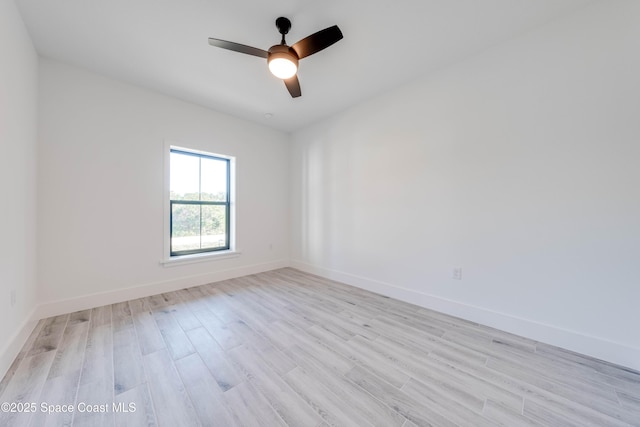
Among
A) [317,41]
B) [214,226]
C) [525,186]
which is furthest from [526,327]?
[214,226]

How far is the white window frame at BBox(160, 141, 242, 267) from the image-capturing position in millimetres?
3127

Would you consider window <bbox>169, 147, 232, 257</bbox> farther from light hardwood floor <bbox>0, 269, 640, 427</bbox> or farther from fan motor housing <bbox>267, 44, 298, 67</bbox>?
fan motor housing <bbox>267, 44, 298, 67</bbox>

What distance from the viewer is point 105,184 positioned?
2.70 meters

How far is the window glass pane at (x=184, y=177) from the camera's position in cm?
335

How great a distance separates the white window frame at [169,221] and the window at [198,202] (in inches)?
2.3

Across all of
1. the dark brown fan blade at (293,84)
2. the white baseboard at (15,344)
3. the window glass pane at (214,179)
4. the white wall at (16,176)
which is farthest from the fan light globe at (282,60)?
the white baseboard at (15,344)

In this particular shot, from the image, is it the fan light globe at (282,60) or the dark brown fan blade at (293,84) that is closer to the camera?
the fan light globe at (282,60)

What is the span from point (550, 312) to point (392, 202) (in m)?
1.77

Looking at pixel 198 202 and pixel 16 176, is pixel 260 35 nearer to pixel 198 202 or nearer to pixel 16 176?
pixel 16 176

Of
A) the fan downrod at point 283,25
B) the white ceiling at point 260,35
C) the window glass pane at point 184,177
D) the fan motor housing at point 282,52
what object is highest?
the white ceiling at point 260,35

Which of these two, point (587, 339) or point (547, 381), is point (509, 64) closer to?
point (587, 339)

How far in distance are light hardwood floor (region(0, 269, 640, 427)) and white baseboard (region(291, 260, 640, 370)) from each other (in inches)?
2.9

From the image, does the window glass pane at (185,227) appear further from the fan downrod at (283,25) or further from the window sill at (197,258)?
the fan downrod at (283,25)

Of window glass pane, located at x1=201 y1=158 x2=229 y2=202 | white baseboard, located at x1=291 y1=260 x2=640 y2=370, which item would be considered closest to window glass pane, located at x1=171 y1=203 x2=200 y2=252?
window glass pane, located at x1=201 y1=158 x2=229 y2=202
